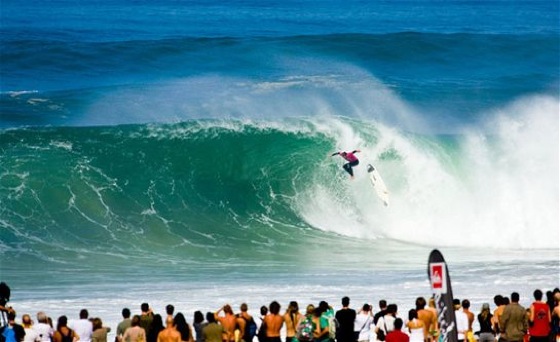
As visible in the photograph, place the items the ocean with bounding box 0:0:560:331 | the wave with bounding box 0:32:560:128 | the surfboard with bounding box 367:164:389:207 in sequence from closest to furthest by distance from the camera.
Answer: the ocean with bounding box 0:0:560:331 → the surfboard with bounding box 367:164:389:207 → the wave with bounding box 0:32:560:128

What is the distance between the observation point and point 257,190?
25656 mm

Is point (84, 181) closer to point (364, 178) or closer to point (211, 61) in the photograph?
point (364, 178)

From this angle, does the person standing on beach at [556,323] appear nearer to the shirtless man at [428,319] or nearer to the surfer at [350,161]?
the shirtless man at [428,319]

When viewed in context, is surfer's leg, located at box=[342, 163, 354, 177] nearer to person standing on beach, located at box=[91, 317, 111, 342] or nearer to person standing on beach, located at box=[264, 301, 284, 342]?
person standing on beach, located at box=[264, 301, 284, 342]

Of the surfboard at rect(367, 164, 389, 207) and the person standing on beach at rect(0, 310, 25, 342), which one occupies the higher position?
the surfboard at rect(367, 164, 389, 207)

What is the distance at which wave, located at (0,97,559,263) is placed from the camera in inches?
890

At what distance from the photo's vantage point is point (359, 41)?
47.9 meters

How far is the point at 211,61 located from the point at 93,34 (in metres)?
5.99

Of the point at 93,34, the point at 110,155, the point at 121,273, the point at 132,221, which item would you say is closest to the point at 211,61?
the point at 93,34

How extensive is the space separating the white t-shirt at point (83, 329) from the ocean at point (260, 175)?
3051mm

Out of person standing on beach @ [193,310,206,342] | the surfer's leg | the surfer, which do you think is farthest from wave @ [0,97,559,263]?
person standing on beach @ [193,310,206,342]

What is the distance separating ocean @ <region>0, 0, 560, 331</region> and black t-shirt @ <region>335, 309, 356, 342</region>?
12.2 ft

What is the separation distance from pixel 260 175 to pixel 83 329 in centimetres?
1431

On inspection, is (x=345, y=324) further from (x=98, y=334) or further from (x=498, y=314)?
(x=98, y=334)
